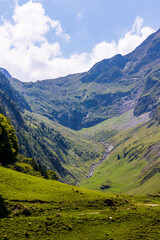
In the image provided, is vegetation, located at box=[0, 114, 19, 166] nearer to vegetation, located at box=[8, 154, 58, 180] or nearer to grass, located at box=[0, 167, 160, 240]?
grass, located at box=[0, 167, 160, 240]

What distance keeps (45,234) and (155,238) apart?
707 inches

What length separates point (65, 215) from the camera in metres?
38.3

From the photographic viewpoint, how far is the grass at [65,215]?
108 ft

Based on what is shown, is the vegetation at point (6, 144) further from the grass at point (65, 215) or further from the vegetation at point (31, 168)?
the vegetation at point (31, 168)

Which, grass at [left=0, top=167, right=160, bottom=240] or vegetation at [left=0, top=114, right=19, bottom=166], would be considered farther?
vegetation at [left=0, top=114, right=19, bottom=166]

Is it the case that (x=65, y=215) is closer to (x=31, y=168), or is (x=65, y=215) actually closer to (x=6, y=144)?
(x=6, y=144)

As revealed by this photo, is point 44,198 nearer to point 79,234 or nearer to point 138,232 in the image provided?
point 79,234

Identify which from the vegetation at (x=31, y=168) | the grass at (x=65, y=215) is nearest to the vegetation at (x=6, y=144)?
the grass at (x=65, y=215)

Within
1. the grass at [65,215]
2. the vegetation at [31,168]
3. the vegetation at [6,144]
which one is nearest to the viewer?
the grass at [65,215]

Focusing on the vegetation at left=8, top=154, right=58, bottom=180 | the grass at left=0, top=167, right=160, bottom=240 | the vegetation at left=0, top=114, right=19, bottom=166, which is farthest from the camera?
the vegetation at left=8, top=154, right=58, bottom=180

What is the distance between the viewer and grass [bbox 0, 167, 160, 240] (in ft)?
108

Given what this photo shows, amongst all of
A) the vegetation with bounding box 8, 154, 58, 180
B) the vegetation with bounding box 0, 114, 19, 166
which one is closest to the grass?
the vegetation with bounding box 0, 114, 19, 166

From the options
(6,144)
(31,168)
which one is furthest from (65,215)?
(31,168)

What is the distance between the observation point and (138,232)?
113 feet
